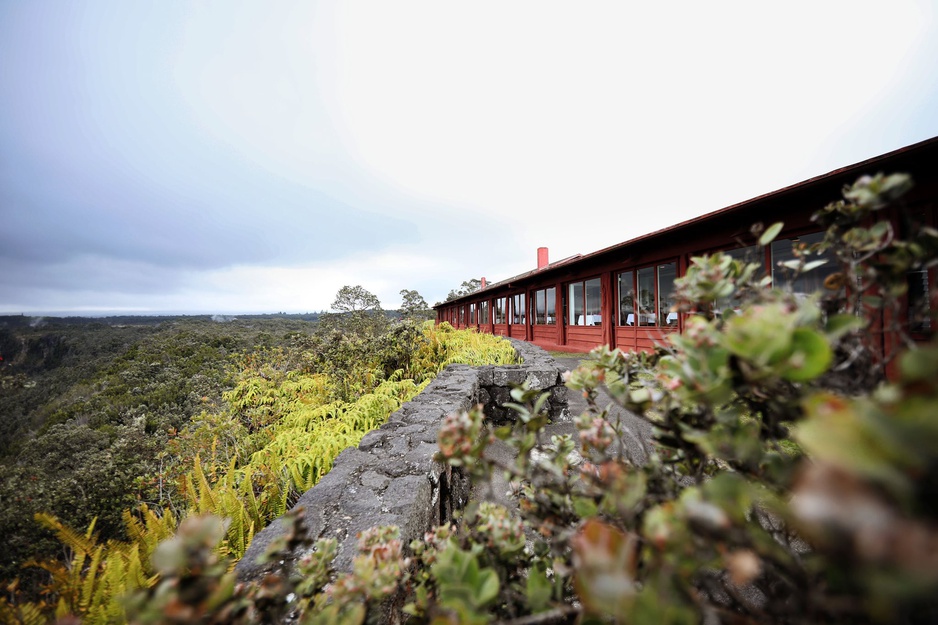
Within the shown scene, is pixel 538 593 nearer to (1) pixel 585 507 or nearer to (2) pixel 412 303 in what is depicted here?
(1) pixel 585 507

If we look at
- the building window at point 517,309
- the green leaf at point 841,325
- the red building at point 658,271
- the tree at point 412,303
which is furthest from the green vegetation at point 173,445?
the tree at point 412,303

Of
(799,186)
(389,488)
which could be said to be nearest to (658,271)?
(799,186)

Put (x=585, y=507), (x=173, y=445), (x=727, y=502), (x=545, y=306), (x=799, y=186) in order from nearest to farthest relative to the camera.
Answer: (x=727, y=502), (x=585, y=507), (x=799, y=186), (x=173, y=445), (x=545, y=306)

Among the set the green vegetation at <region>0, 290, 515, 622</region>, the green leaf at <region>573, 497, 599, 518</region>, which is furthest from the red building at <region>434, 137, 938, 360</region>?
the green vegetation at <region>0, 290, 515, 622</region>

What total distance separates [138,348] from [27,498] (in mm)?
18675

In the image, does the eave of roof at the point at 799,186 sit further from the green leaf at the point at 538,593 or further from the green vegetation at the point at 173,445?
the green leaf at the point at 538,593

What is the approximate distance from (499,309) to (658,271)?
9.47m

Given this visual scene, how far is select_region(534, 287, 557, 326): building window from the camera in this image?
11844 millimetres

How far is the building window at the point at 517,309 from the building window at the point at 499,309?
1.12m

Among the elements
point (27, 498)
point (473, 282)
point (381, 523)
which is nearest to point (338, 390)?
point (381, 523)

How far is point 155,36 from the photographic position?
1557 cm

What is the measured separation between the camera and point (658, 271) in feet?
25.1

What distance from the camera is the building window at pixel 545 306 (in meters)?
11.8

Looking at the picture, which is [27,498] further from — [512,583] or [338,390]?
[512,583]
